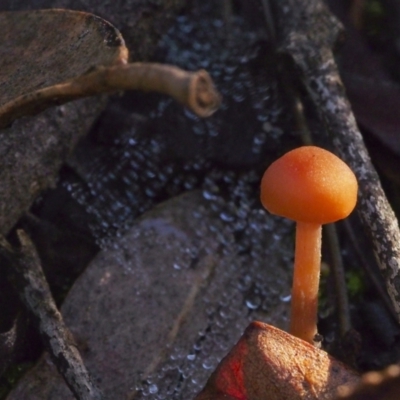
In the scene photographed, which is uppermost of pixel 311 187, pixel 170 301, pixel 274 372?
pixel 311 187

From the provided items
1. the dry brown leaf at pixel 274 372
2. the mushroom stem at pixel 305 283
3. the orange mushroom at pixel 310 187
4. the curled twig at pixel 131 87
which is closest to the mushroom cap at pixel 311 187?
the orange mushroom at pixel 310 187

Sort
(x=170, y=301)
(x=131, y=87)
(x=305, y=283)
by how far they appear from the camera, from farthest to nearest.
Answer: (x=170, y=301), (x=305, y=283), (x=131, y=87)

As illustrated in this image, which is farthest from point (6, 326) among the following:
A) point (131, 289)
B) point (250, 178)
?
point (250, 178)

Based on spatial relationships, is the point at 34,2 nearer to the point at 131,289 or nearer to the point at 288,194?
the point at 131,289

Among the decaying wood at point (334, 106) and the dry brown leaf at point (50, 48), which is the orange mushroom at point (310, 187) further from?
the dry brown leaf at point (50, 48)

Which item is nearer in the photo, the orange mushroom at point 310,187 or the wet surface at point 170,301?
the orange mushroom at point 310,187

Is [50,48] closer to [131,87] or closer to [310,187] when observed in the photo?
[131,87]

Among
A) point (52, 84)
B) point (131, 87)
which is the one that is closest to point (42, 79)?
point (52, 84)
